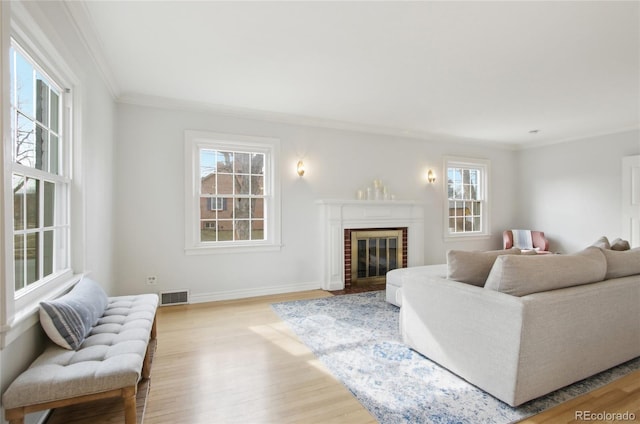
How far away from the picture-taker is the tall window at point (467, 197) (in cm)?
623

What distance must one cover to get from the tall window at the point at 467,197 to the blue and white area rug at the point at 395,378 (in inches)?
134

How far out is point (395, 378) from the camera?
2.29m

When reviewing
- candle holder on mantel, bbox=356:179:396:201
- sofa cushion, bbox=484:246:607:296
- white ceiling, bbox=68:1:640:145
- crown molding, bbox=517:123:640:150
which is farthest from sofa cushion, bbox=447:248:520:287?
crown molding, bbox=517:123:640:150

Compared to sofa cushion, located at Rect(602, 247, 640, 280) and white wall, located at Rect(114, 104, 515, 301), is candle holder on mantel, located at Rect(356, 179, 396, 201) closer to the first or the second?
white wall, located at Rect(114, 104, 515, 301)

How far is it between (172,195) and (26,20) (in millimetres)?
2630

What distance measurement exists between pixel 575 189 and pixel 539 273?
514 centimetres

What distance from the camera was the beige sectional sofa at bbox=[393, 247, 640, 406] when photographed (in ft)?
6.17

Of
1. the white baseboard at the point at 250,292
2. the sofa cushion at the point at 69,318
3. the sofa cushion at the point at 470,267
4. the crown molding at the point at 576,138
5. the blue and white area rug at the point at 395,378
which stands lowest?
the blue and white area rug at the point at 395,378

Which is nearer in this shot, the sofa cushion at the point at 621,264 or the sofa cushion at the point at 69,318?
the sofa cushion at the point at 69,318

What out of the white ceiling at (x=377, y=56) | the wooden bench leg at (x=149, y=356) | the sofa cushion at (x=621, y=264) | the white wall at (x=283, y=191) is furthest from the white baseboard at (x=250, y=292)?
the sofa cushion at (x=621, y=264)

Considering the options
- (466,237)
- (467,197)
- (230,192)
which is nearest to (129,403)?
(230,192)

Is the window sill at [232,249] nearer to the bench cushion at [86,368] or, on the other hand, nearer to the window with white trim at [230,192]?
the window with white trim at [230,192]

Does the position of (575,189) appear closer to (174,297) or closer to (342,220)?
(342,220)

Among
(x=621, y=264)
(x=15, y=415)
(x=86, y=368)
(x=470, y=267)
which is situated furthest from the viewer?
(x=621, y=264)
